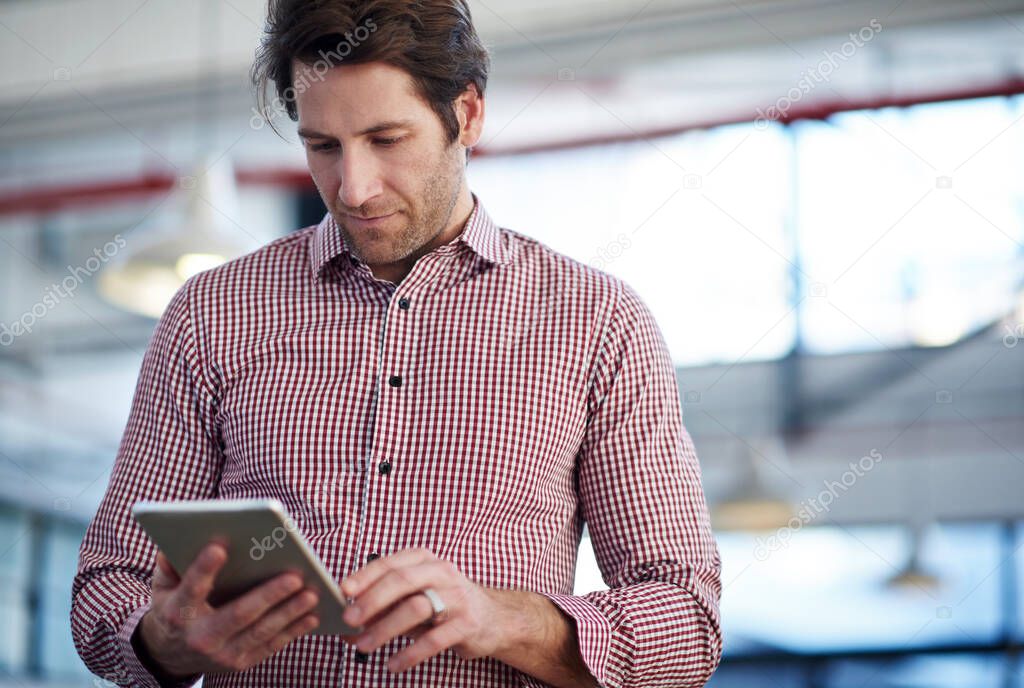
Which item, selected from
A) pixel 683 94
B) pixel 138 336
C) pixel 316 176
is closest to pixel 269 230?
pixel 138 336

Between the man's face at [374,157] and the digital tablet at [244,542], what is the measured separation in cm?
48

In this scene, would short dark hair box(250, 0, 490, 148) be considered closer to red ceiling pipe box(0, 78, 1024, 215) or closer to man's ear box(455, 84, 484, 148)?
man's ear box(455, 84, 484, 148)

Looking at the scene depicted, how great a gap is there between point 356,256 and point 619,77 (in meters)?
2.61

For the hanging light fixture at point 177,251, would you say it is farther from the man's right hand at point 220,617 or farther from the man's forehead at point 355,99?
the man's right hand at point 220,617

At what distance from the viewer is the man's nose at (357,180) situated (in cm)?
130

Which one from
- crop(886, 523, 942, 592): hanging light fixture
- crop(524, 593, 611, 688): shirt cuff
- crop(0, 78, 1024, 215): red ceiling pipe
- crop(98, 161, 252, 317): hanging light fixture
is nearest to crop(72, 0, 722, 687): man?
crop(524, 593, 611, 688): shirt cuff

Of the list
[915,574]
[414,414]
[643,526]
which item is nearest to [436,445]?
[414,414]

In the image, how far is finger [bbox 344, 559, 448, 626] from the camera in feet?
3.16

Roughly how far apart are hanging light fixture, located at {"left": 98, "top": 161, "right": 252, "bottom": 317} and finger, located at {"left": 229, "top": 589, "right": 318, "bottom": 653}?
1941 millimetres

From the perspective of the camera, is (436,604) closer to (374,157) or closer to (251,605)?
(251,605)


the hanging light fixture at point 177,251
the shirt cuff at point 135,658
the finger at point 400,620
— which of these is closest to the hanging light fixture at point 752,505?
the hanging light fixture at point 177,251

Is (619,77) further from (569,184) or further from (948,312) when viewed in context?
(948,312)

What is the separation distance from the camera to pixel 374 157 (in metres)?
1.35

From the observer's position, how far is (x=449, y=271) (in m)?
1.39
